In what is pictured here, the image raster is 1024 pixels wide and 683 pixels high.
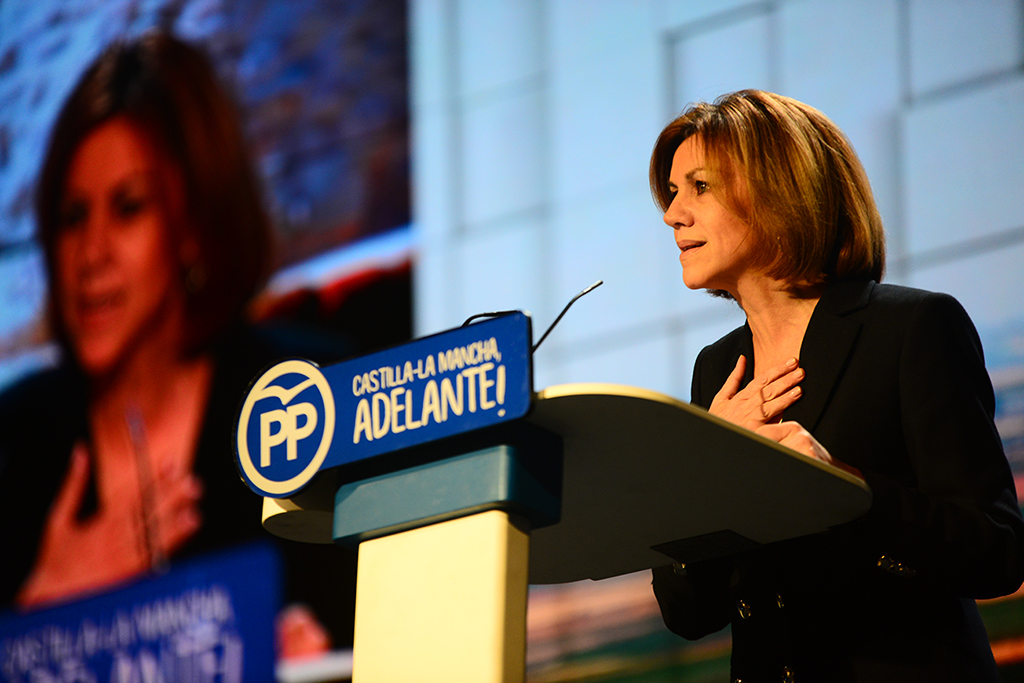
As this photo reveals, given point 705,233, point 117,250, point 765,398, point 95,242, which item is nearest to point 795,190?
point 705,233

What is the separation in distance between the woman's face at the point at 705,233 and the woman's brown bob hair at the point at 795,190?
0.01 m

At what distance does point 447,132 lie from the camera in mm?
3131

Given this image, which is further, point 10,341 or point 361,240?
point 10,341

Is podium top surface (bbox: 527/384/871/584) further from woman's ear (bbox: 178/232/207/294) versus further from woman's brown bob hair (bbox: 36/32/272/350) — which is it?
woman's ear (bbox: 178/232/207/294)

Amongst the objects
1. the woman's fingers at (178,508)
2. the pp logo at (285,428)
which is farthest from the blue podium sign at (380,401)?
the woman's fingers at (178,508)

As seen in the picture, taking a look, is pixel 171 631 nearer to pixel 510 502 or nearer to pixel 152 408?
pixel 152 408

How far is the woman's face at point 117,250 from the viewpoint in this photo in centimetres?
376

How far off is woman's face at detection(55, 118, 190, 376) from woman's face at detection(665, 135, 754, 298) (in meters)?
Answer: 2.57

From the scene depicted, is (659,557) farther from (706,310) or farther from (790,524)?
(706,310)

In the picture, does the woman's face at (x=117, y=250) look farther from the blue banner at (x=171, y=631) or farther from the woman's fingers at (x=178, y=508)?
the blue banner at (x=171, y=631)

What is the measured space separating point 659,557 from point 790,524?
0.15 metres

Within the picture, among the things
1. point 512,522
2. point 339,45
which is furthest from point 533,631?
point 339,45

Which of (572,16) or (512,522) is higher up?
(572,16)

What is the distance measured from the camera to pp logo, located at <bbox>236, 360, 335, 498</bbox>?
3.32 ft
